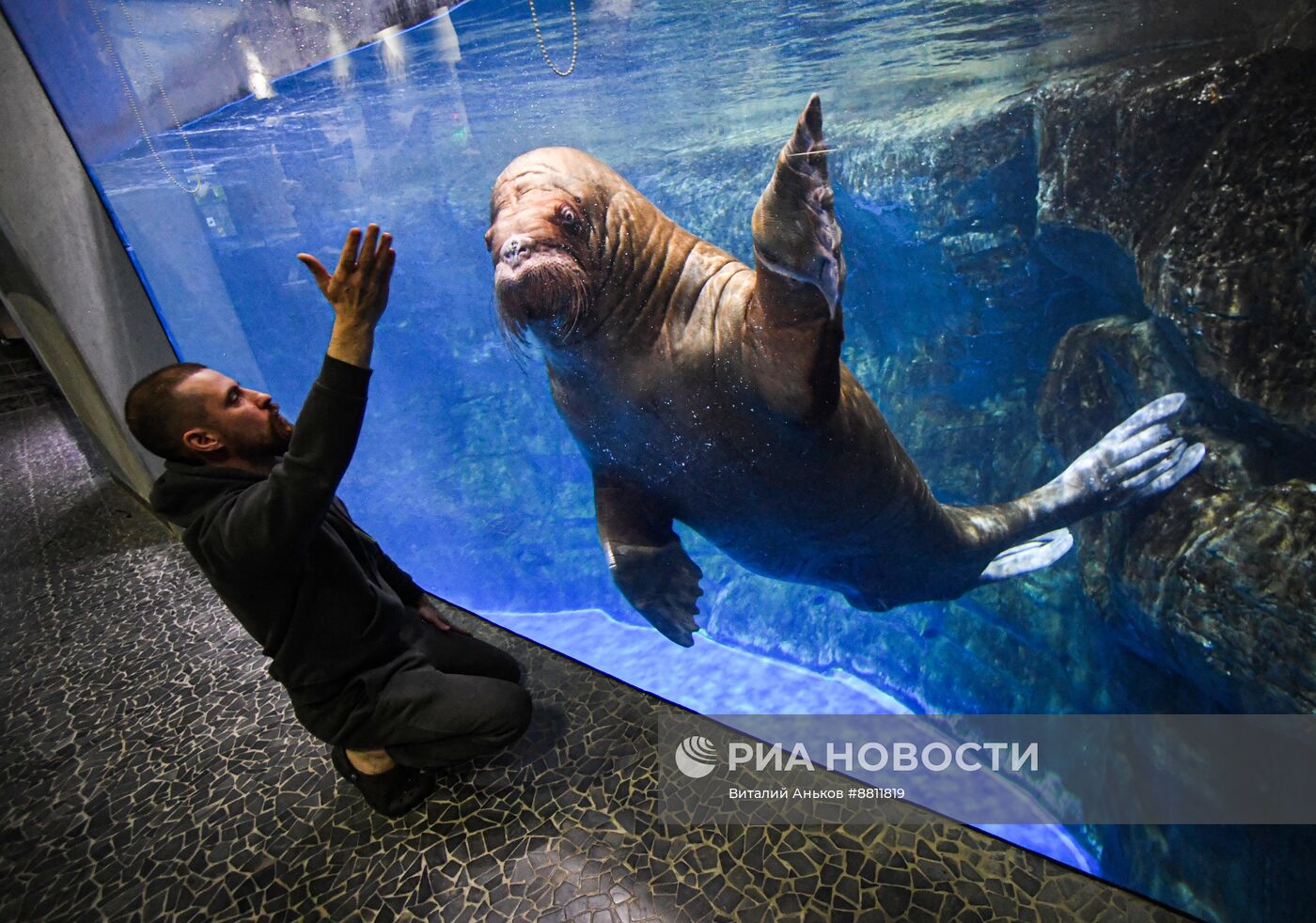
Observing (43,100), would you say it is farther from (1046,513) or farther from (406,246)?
(1046,513)

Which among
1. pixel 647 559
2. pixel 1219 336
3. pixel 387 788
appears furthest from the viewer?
pixel 647 559

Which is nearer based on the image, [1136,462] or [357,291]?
[357,291]

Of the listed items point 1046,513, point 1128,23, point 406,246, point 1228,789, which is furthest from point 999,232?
point 406,246

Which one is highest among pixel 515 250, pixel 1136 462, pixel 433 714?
pixel 515 250

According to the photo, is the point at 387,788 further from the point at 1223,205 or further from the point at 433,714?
the point at 1223,205

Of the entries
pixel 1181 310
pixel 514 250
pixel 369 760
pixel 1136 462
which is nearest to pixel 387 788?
pixel 369 760

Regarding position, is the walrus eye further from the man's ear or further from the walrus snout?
the man's ear

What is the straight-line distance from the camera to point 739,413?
8.14 feet

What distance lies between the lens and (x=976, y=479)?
3576 mm

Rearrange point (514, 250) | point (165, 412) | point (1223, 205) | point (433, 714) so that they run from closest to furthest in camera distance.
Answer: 1. point (1223, 205)
2. point (165, 412)
3. point (514, 250)
4. point (433, 714)

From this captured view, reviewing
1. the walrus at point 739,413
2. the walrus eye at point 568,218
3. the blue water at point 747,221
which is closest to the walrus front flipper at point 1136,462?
the walrus at point 739,413

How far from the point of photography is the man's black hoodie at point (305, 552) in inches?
73.7

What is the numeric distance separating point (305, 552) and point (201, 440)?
0.48 meters

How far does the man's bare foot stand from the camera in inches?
108
